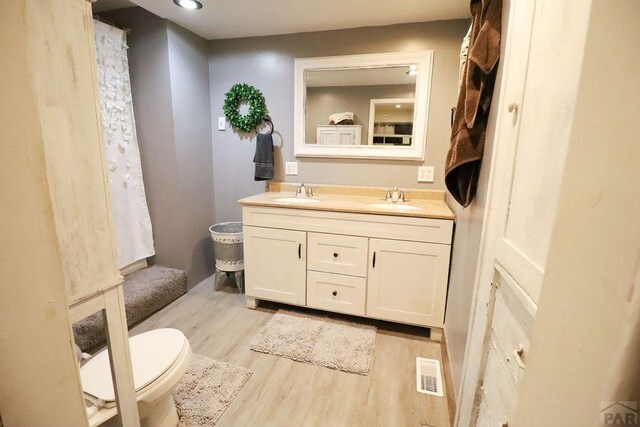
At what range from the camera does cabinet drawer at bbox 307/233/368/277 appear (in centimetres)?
186

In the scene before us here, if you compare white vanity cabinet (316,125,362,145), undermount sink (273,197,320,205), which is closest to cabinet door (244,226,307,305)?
undermount sink (273,197,320,205)

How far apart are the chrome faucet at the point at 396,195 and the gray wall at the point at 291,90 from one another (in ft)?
0.24

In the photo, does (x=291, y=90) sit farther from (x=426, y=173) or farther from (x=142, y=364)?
(x=142, y=364)

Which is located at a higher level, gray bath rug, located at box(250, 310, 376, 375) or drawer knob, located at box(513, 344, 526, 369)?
drawer knob, located at box(513, 344, 526, 369)

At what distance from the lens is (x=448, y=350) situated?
5.17 feet

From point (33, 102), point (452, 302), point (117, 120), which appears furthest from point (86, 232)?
point (117, 120)

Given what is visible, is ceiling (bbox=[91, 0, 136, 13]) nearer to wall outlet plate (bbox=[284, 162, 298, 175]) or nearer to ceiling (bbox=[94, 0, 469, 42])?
ceiling (bbox=[94, 0, 469, 42])

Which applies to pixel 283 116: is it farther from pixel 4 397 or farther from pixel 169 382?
pixel 4 397

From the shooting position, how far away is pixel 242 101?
244 cm

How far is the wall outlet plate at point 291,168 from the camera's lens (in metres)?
2.43

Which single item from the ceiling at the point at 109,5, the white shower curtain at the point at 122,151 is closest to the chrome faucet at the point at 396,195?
the white shower curtain at the point at 122,151

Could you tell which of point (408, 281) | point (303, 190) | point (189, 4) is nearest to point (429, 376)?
point (408, 281)

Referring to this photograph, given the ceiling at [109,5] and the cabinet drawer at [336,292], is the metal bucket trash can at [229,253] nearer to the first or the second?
the cabinet drawer at [336,292]

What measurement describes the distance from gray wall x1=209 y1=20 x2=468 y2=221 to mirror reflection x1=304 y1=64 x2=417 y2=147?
146 millimetres
